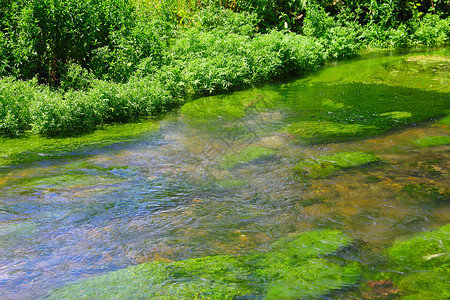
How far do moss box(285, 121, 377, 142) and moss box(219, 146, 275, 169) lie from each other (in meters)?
0.85

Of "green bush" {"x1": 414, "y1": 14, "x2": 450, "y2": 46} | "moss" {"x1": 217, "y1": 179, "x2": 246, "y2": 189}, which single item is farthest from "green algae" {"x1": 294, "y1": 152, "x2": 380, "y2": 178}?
"green bush" {"x1": 414, "y1": 14, "x2": 450, "y2": 46}

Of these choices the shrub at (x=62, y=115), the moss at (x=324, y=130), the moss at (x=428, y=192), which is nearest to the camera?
the moss at (x=428, y=192)

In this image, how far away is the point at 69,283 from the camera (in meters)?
4.10

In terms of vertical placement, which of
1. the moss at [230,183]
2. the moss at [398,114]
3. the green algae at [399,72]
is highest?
the green algae at [399,72]

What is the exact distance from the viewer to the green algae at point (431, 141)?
7117mm

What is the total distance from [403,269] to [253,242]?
4.93 ft

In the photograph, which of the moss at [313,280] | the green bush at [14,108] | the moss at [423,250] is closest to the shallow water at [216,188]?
the moss at [423,250]

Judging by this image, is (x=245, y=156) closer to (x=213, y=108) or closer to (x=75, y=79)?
(x=213, y=108)

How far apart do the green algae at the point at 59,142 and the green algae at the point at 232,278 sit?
12.1 ft

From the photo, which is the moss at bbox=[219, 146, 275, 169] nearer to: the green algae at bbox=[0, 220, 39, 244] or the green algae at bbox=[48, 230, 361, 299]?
the green algae at bbox=[48, 230, 361, 299]

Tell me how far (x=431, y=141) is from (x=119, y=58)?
691 centimetres

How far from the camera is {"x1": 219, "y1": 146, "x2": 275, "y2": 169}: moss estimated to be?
683 centimetres

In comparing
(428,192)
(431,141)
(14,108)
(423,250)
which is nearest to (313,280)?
(423,250)

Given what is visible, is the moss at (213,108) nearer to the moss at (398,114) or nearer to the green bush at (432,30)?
the moss at (398,114)
